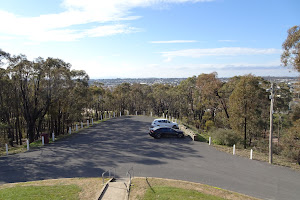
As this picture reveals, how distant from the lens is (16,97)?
28094mm

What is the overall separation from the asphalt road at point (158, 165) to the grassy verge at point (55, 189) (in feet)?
3.33

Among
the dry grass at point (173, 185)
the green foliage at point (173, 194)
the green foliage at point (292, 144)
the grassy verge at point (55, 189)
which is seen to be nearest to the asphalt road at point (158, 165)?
the dry grass at point (173, 185)

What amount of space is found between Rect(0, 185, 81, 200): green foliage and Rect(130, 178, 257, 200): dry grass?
253 cm

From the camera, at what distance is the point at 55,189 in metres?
10.0

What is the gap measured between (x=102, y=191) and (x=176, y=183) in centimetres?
363

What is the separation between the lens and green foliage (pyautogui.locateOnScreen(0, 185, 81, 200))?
9164 mm

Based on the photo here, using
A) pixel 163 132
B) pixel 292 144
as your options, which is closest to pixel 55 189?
pixel 163 132

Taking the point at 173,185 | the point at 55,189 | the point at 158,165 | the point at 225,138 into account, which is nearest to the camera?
the point at 55,189

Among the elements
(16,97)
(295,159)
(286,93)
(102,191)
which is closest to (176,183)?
(102,191)

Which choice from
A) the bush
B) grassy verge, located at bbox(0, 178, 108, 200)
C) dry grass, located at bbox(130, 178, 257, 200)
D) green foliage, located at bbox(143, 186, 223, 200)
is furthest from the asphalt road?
green foliage, located at bbox(143, 186, 223, 200)

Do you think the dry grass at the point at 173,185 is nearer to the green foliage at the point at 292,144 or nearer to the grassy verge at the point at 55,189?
the grassy verge at the point at 55,189

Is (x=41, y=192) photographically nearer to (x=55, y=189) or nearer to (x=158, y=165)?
(x=55, y=189)

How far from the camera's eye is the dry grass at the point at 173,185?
9734 mm

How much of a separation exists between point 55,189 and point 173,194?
5.20m
